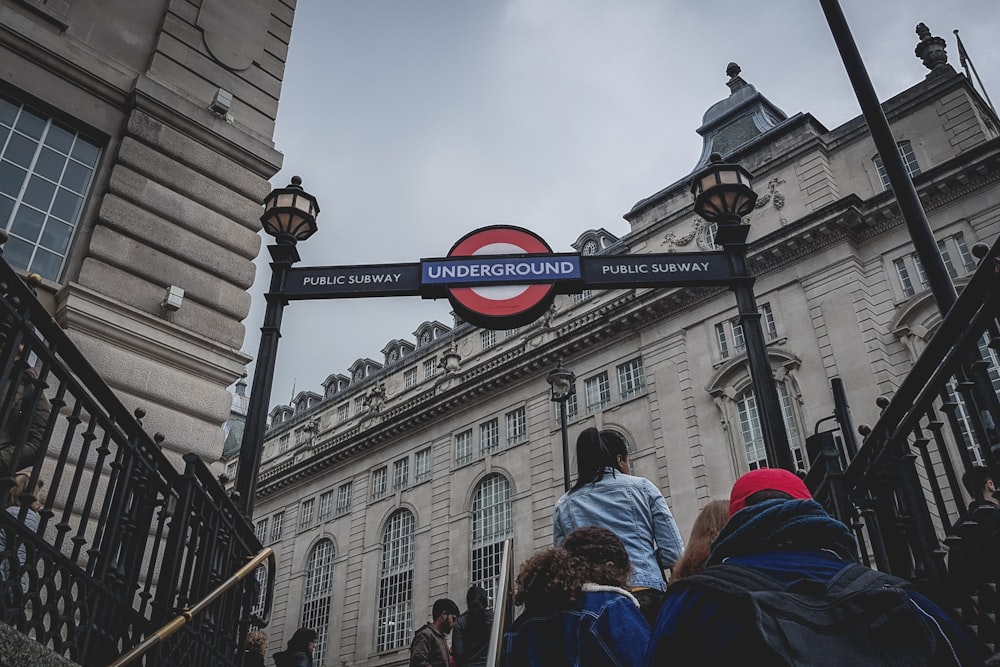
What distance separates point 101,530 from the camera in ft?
15.4

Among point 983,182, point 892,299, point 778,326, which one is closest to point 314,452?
point 778,326

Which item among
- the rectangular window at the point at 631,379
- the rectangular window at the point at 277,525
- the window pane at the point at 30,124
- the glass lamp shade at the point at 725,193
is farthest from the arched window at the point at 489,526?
the glass lamp shade at the point at 725,193

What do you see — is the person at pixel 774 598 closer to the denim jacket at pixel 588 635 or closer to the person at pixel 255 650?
the denim jacket at pixel 588 635

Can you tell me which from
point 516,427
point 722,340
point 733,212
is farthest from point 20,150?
point 516,427

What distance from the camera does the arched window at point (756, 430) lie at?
27734 mm

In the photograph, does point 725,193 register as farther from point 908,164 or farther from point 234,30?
point 908,164

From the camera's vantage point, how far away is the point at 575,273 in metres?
8.16

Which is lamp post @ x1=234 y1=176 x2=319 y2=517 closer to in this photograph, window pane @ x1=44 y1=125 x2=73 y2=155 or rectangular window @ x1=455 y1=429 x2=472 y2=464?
window pane @ x1=44 y1=125 x2=73 y2=155

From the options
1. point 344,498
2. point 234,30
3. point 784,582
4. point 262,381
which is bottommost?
point 784,582

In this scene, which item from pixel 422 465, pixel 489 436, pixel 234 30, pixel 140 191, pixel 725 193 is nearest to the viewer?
pixel 725 193

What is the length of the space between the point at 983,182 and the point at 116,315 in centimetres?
2824

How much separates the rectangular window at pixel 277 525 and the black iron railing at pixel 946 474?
50711mm

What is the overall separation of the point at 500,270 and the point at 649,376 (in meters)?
25.8

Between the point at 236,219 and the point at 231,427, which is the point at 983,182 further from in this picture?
the point at 231,427
